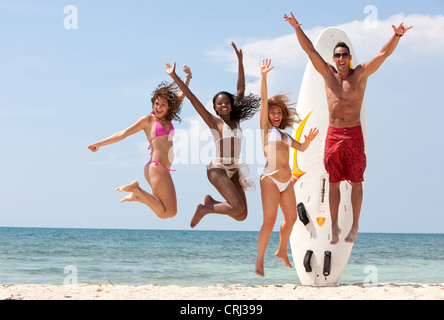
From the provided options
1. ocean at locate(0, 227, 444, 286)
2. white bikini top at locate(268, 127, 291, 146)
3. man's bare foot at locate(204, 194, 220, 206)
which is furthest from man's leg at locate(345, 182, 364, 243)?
ocean at locate(0, 227, 444, 286)

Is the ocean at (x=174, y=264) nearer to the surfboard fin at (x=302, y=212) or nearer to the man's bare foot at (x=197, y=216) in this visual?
the surfboard fin at (x=302, y=212)

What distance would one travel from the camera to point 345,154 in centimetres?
645

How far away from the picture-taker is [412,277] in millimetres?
16875

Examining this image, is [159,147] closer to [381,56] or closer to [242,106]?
[242,106]

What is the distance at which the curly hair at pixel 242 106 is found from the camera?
6652 mm

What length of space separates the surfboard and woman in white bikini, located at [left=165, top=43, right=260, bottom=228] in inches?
66.1

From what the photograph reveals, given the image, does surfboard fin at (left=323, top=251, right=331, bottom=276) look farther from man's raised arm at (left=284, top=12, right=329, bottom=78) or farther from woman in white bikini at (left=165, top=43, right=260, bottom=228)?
man's raised arm at (left=284, top=12, right=329, bottom=78)

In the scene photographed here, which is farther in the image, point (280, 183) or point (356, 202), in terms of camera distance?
point (356, 202)

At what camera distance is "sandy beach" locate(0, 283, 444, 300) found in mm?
6805

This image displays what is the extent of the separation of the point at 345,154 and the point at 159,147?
216 cm

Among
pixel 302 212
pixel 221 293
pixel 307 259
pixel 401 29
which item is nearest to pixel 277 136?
pixel 401 29
